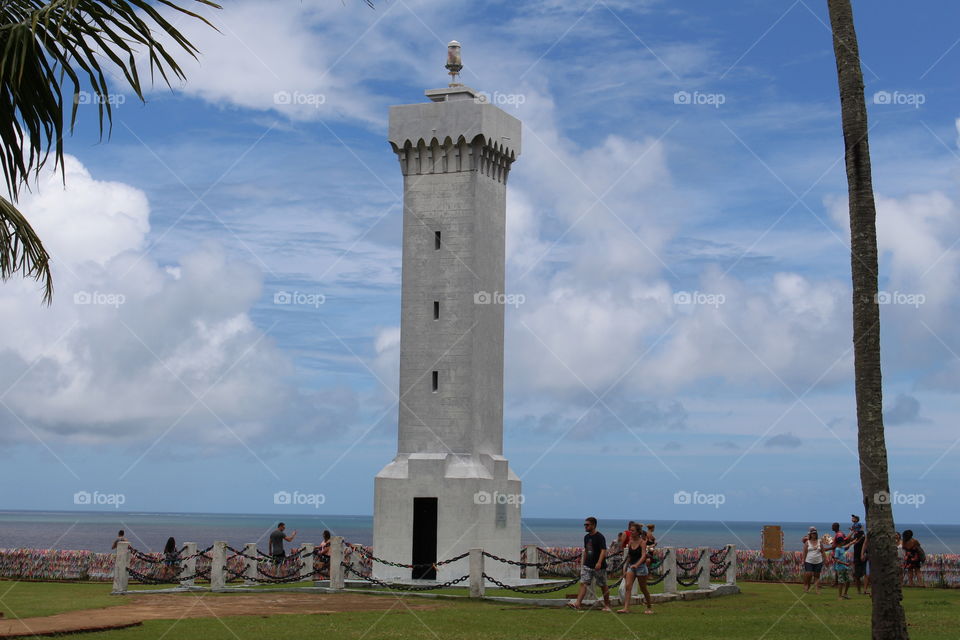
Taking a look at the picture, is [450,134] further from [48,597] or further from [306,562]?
[48,597]

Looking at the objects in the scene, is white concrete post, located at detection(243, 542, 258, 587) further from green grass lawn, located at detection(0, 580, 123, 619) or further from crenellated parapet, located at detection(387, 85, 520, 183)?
crenellated parapet, located at detection(387, 85, 520, 183)

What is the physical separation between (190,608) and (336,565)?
5597mm

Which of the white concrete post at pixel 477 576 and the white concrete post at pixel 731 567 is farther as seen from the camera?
the white concrete post at pixel 731 567

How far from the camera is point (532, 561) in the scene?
3647cm

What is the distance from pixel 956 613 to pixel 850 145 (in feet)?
38.1

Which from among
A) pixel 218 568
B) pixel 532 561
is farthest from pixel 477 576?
pixel 532 561

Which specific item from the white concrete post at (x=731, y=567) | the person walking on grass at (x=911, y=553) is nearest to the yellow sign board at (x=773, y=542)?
the white concrete post at (x=731, y=567)

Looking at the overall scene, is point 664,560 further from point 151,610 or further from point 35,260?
point 35,260

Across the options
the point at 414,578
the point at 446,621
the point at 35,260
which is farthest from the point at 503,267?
the point at 35,260

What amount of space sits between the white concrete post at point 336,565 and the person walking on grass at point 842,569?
12.3 metres

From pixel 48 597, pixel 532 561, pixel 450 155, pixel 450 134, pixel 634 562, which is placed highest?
pixel 450 134

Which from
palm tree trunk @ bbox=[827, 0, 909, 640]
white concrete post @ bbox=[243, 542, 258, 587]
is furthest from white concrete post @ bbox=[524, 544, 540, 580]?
palm tree trunk @ bbox=[827, 0, 909, 640]

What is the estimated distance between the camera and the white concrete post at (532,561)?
34.3 m

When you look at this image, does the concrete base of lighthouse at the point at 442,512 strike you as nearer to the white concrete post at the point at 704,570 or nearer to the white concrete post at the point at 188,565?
the white concrete post at the point at 188,565
